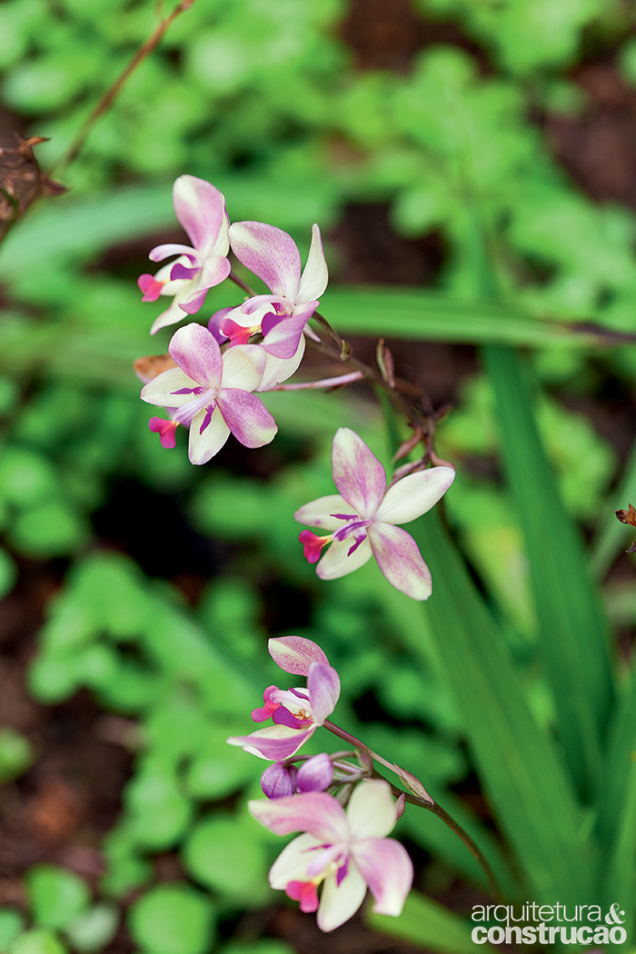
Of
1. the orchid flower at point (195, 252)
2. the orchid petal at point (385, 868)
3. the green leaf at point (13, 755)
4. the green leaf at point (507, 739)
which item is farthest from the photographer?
the green leaf at point (13, 755)

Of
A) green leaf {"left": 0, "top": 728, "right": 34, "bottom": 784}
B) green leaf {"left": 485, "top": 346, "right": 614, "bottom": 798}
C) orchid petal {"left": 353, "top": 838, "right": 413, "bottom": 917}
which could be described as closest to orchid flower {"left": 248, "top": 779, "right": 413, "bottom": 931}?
orchid petal {"left": 353, "top": 838, "right": 413, "bottom": 917}

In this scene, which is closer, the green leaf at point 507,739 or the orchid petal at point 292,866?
the orchid petal at point 292,866

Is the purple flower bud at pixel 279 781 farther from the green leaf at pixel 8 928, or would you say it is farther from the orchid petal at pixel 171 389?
the green leaf at pixel 8 928

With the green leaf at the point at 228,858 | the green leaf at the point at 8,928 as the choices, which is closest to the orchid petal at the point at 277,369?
the green leaf at the point at 228,858

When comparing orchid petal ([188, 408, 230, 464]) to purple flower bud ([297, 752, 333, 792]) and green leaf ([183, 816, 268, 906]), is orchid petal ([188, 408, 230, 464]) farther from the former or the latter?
green leaf ([183, 816, 268, 906])

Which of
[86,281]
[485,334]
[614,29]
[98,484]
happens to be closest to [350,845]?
[485,334]

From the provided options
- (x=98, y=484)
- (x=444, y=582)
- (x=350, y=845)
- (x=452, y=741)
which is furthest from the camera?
(x=98, y=484)

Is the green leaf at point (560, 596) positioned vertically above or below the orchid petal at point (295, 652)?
below

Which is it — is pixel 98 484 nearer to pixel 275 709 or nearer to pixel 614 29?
pixel 275 709
